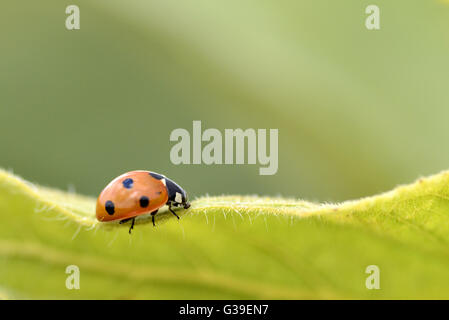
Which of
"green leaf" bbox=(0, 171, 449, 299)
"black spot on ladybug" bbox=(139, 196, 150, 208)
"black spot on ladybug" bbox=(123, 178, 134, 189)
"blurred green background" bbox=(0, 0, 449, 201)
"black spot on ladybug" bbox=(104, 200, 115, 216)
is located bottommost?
"green leaf" bbox=(0, 171, 449, 299)

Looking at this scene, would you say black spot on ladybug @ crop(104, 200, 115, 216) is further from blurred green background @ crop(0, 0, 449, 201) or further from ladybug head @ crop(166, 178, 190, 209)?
blurred green background @ crop(0, 0, 449, 201)

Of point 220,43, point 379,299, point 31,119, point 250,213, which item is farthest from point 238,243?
point 31,119

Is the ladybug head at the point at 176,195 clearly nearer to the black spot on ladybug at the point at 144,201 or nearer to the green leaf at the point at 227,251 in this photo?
the black spot on ladybug at the point at 144,201

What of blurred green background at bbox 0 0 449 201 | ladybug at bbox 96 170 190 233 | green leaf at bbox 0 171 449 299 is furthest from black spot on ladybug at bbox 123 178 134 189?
blurred green background at bbox 0 0 449 201

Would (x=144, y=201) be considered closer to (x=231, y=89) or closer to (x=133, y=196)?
(x=133, y=196)

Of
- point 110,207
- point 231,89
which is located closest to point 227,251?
point 110,207
